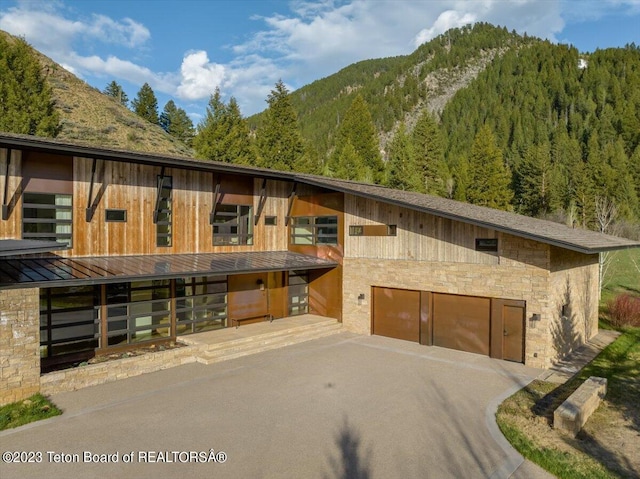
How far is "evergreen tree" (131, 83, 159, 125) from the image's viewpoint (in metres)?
60.9

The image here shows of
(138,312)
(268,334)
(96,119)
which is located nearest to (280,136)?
(96,119)

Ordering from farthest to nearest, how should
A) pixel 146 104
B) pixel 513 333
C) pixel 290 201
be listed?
pixel 146 104
pixel 290 201
pixel 513 333

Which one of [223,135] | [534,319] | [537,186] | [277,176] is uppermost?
[223,135]

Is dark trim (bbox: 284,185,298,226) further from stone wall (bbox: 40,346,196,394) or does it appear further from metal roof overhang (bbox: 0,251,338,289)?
stone wall (bbox: 40,346,196,394)

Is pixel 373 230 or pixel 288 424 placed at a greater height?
pixel 373 230

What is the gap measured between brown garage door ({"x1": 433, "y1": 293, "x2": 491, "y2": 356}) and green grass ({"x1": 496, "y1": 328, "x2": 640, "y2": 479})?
2.49 m

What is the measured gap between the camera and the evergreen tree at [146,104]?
200 ft

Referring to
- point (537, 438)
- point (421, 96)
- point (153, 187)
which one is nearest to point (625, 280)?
point (537, 438)

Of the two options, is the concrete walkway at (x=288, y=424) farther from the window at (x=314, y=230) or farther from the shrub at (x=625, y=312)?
the shrub at (x=625, y=312)

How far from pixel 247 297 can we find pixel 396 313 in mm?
5200

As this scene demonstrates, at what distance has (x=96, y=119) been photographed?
43.8 meters

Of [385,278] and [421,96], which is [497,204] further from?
[421,96]

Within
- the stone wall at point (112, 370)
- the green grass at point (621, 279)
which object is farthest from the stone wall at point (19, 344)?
the green grass at point (621, 279)

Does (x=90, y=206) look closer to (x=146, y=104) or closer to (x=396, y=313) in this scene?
(x=396, y=313)
